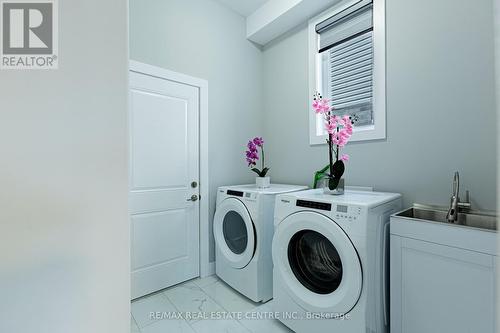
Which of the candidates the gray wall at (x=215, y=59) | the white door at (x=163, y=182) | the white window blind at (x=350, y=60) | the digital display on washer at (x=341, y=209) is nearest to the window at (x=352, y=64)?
the white window blind at (x=350, y=60)

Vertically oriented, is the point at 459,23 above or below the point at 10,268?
above

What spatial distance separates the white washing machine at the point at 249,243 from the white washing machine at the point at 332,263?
25cm

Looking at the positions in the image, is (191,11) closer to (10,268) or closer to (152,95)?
(152,95)

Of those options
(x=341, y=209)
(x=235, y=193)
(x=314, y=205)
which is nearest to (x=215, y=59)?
(x=235, y=193)

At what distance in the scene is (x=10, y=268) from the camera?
1.19 feet

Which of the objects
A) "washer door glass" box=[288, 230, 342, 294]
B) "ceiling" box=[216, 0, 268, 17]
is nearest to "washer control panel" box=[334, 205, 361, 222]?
"washer door glass" box=[288, 230, 342, 294]

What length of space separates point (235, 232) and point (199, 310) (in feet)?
2.29

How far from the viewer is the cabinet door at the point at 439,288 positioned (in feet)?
3.40

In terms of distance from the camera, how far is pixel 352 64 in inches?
83.5

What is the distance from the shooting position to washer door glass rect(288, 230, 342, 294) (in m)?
1.43

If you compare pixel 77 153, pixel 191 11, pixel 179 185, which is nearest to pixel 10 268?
pixel 77 153

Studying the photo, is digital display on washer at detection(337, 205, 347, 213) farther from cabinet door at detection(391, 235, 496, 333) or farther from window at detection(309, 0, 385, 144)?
window at detection(309, 0, 385, 144)

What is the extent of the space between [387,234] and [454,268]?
13.7 inches

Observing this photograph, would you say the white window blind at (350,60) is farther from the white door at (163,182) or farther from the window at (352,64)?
the white door at (163,182)
